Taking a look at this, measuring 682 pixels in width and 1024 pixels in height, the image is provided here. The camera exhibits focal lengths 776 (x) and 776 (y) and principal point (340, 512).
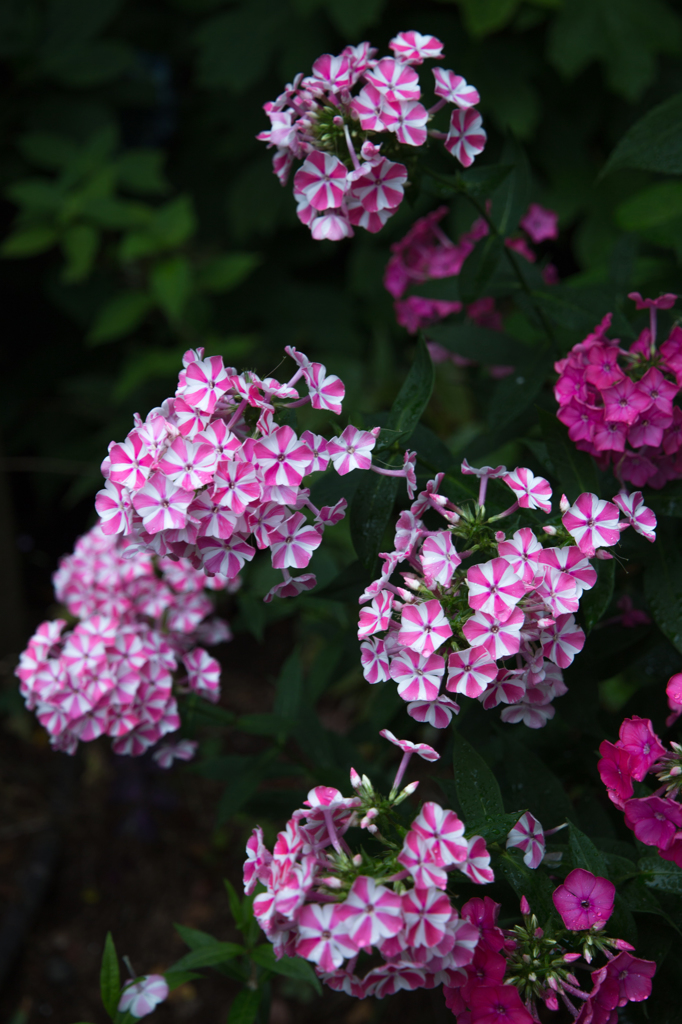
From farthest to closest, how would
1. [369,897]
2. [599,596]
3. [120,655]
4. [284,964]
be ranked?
[120,655] → [284,964] → [599,596] → [369,897]

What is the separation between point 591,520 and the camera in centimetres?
76

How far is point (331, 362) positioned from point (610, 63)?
1.23m

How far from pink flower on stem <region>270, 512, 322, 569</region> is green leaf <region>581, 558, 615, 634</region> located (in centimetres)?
31

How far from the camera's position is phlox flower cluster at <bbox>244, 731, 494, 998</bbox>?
61cm

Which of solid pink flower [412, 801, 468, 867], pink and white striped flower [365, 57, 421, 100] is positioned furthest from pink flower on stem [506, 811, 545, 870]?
pink and white striped flower [365, 57, 421, 100]

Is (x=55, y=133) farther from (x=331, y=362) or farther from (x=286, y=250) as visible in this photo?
(x=331, y=362)

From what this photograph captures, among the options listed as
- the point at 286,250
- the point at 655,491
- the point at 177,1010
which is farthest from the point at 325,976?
the point at 286,250

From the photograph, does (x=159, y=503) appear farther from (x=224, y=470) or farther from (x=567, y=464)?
(x=567, y=464)

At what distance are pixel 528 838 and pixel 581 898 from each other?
0.07m

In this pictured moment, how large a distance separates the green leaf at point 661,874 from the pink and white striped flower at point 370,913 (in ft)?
1.05

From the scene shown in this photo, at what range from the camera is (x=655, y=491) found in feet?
3.26

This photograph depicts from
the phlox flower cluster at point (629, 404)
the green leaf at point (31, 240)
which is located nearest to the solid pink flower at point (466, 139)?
the phlox flower cluster at point (629, 404)

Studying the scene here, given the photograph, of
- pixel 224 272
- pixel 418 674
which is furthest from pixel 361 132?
pixel 224 272

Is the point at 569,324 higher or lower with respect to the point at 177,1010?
higher
